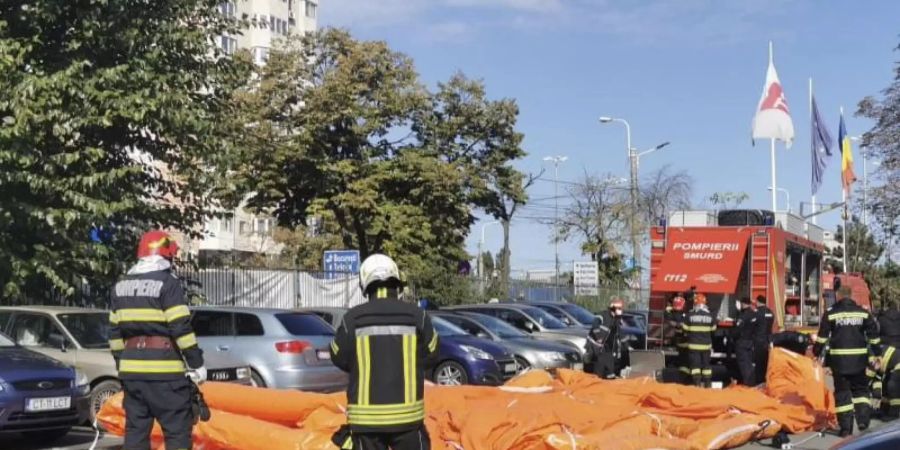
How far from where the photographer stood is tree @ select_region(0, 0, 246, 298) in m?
15.5

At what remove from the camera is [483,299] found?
3450cm

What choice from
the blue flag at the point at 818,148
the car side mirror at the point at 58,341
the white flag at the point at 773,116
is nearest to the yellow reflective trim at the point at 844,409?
the car side mirror at the point at 58,341

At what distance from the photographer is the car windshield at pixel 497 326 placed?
1986 centimetres

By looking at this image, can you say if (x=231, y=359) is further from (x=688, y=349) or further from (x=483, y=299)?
(x=483, y=299)

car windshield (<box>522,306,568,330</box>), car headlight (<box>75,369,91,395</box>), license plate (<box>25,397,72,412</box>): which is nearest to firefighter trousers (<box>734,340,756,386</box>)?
car windshield (<box>522,306,568,330</box>)

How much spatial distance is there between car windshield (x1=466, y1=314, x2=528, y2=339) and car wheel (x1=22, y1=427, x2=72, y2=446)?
31.0ft

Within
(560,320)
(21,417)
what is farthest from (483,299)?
(21,417)

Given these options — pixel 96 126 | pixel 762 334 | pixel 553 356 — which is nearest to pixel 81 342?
pixel 96 126

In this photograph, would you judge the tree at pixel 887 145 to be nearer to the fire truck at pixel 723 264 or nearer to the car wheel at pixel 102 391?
the fire truck at pixel 723 264

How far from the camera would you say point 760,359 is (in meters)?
16.9

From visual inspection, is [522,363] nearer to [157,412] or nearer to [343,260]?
[343,260]

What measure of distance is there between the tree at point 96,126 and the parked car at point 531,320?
22.3 ft

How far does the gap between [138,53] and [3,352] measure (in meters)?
6.94

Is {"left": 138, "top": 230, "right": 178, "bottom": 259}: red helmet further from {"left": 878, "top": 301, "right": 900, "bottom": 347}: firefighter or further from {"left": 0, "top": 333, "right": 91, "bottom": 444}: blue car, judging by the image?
{"left": 878, "top": 301, "right": 900, "bottom": 347}: firefighter
